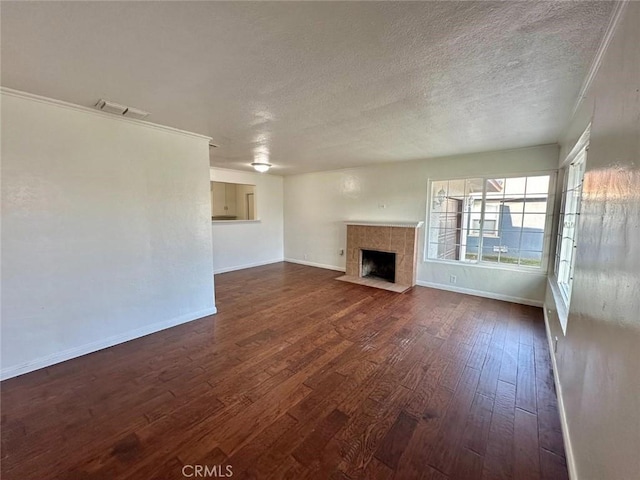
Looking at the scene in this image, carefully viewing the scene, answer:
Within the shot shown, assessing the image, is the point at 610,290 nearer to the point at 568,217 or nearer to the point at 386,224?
the point at 568,217

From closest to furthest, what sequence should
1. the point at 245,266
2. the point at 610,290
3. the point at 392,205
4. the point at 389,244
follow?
1. the point at 610,290
2. the point at 389,244
3. the point at 392,205
4. the point at 245,266

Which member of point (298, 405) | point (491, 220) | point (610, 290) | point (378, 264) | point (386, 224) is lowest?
point (298, 405)

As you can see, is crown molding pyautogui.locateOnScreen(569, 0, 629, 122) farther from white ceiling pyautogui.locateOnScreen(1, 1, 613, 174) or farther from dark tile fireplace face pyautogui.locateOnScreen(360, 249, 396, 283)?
dark tile fireplace face pyautogui.locateOnScreen(360, 249, 396, 283)

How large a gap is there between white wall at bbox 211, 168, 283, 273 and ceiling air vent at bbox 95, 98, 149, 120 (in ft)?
10.7

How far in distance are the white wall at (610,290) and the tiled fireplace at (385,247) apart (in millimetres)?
3311

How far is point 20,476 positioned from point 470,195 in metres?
5.78

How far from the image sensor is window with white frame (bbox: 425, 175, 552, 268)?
4.16m

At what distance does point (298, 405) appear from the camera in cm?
204

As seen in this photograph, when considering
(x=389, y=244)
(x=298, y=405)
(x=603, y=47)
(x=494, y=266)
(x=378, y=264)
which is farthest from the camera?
(x=378, y=264)

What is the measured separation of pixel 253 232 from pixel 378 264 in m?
3.25

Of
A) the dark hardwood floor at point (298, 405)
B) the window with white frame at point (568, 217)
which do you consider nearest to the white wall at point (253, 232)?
the dark hardwood floor at point (298, 405)

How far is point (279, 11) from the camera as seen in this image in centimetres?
135

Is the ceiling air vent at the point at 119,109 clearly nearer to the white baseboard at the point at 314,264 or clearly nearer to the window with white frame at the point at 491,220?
the window with white frame at the point at 491,220

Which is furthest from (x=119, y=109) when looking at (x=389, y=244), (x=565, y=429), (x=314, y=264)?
(x=314, y=264)
